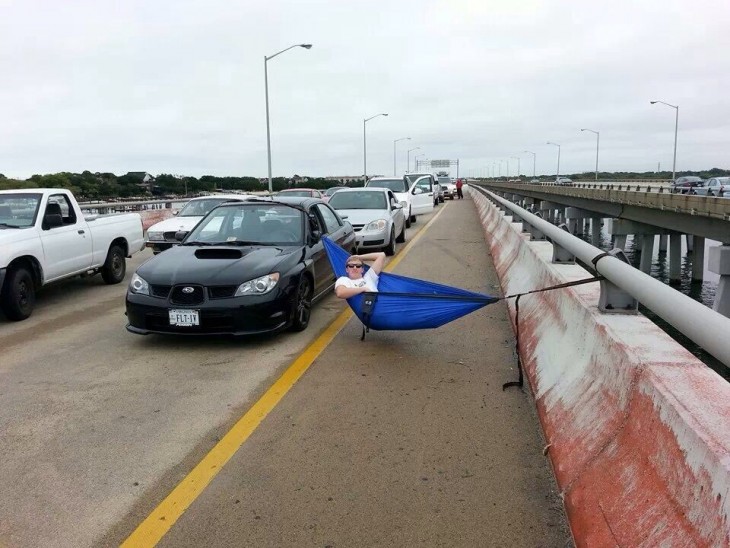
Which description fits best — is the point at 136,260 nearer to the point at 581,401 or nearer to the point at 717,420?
the point at 581,401

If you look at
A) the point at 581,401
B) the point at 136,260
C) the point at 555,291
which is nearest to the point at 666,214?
the point at 136,260

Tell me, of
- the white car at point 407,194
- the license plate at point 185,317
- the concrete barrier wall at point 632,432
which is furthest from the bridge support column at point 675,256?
the license plate at point 185,317

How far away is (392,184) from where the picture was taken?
80.4 feet

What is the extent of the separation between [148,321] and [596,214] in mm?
40880

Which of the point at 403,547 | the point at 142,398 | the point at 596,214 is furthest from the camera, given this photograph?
the point at 596,214

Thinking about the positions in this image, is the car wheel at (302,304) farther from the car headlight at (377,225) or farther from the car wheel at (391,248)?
the car wheel at (391,248)

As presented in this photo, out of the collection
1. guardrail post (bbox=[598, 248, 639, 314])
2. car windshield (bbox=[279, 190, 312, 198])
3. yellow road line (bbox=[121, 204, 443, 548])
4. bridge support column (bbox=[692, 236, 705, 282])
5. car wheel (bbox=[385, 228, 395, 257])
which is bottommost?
bridge support column (bbox=[692, 236, 705, 282])

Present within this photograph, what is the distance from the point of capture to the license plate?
19.6 feet

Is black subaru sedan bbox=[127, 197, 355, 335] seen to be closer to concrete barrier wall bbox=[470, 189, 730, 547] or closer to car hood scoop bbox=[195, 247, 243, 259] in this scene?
car hood scoop bbox=[195, 247, 243, 259]

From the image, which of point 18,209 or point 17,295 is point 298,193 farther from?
point 17,295

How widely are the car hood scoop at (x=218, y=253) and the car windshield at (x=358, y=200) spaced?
28.1ft

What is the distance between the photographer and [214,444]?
402cm

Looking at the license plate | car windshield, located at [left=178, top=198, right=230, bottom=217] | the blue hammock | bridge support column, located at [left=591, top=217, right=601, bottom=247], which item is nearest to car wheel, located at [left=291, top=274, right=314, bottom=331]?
the blue hammock

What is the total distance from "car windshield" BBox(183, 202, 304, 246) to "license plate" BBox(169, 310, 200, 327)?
1545 millimetres
